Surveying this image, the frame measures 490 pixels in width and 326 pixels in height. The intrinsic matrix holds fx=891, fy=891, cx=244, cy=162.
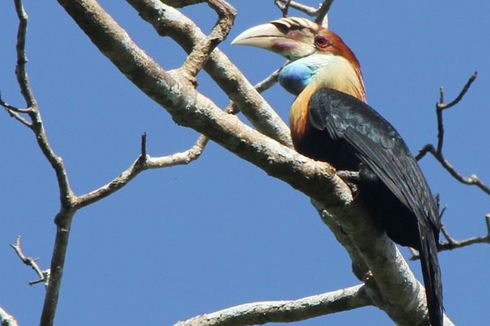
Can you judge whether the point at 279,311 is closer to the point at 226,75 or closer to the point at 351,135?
the point at 351,135

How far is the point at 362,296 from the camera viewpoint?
5066 mm

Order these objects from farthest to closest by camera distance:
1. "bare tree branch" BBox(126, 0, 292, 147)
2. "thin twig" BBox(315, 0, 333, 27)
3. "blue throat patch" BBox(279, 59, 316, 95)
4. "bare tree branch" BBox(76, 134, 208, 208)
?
"thin twig" BBox(315, 0, 333, 27) < "blue throat patch" BBox(279, 59, 316, 95) < "bare tree branch" BBox(126, 0, 292, 147) < "bare tree branch" BBox(76, 134, 208, 208)

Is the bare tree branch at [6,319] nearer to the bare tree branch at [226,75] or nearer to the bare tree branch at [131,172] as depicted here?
the bare tree branch at [131,172]

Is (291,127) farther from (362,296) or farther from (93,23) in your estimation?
(93,23)

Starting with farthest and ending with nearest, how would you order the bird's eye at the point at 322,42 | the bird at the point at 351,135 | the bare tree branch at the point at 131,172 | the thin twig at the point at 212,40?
the bird's eye at the point at 322,42 → the bird at the point at 351,135 → the bare tree branch at the point at 131,172 → the thin twig at the point at 212,40

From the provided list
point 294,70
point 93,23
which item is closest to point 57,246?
point 93,23

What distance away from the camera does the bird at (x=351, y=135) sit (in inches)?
188

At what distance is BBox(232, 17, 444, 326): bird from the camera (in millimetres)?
4773

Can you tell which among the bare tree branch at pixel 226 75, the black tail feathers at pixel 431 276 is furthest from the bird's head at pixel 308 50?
the black tail feathers at pixel 431 276

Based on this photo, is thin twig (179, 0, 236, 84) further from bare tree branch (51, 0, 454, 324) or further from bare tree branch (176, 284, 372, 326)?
bare tree branch (176, 284, 372, 326)

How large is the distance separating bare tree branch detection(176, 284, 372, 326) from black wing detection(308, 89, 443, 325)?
0.61m

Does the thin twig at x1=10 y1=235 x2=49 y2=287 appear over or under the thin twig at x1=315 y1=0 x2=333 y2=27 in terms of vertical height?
under

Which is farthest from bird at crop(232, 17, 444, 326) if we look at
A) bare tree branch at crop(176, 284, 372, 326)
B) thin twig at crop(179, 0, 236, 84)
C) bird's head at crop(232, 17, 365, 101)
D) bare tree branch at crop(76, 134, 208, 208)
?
thin twig at crop(179, 0, 236, 84)

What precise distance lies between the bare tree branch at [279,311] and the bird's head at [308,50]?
164 centimetres
